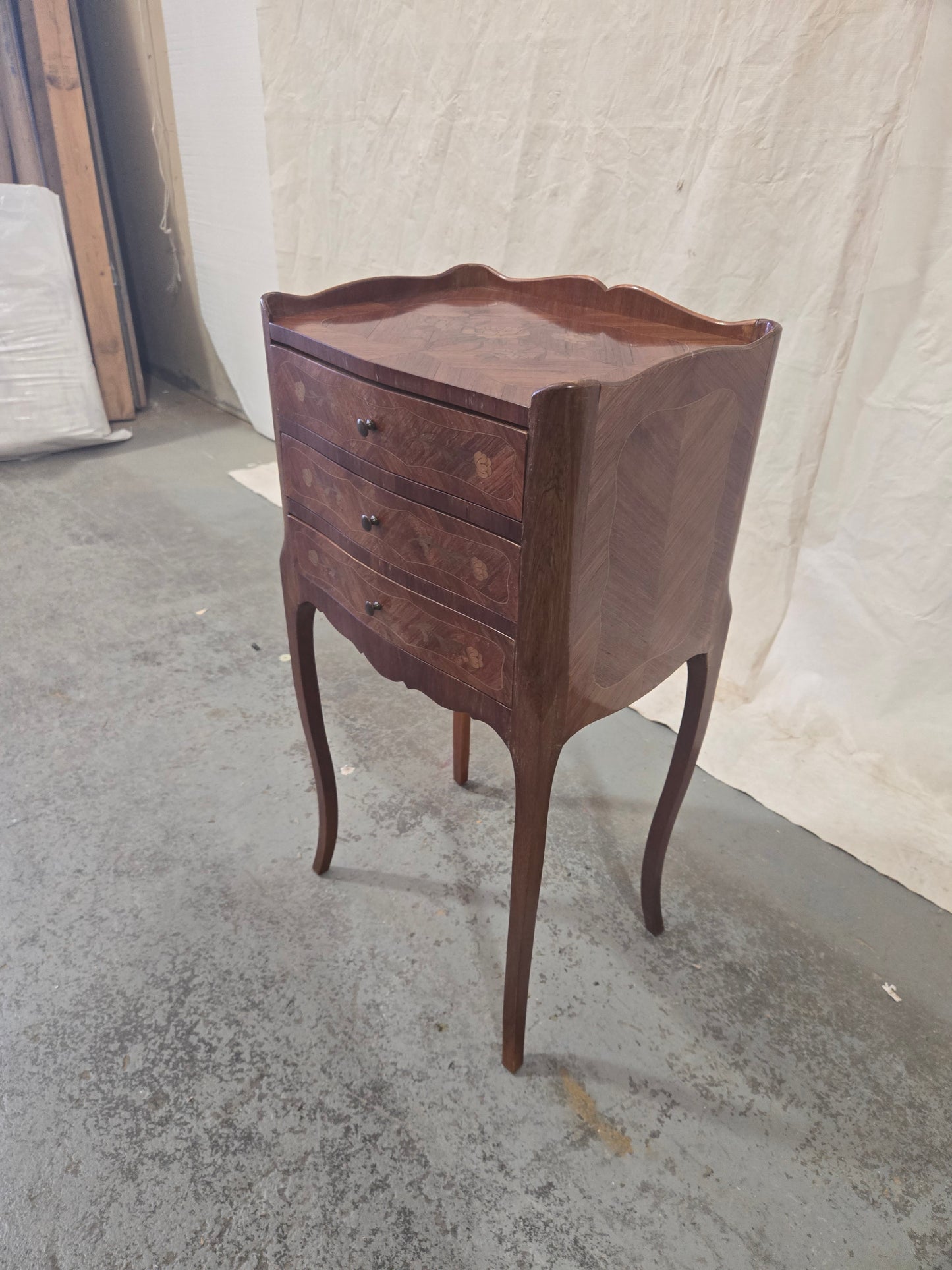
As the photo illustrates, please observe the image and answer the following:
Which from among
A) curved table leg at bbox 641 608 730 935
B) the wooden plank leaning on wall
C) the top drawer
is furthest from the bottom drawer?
the wooden plank leaning on wall

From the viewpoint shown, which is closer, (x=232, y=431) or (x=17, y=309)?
(x=17, y=309)

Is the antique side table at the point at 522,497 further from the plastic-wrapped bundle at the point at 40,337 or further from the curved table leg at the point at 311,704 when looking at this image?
the plastic-wrapped bundle at the point at 40,337

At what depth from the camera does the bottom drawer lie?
33.4 inches

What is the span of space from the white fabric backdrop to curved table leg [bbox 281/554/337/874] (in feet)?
2.57

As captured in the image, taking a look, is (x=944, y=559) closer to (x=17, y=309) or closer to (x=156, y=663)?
(x=156, y=663)

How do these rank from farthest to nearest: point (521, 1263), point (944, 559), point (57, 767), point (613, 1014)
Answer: point (57, 767), point (944, 559), point (613, 1014), point (521, 1263)

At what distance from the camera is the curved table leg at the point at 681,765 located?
1.09 metres

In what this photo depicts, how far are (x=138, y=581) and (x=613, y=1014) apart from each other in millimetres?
1729

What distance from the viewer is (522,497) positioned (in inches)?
28.9

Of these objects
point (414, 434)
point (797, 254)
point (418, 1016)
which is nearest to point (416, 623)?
point (414, 434)

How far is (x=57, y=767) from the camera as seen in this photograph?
1600 millimetres

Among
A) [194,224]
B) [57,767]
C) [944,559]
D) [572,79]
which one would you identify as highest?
[572,79]

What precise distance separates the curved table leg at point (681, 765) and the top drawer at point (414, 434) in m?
0.44

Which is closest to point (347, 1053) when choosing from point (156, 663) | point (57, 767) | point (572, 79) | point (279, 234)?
point (57, 767)
